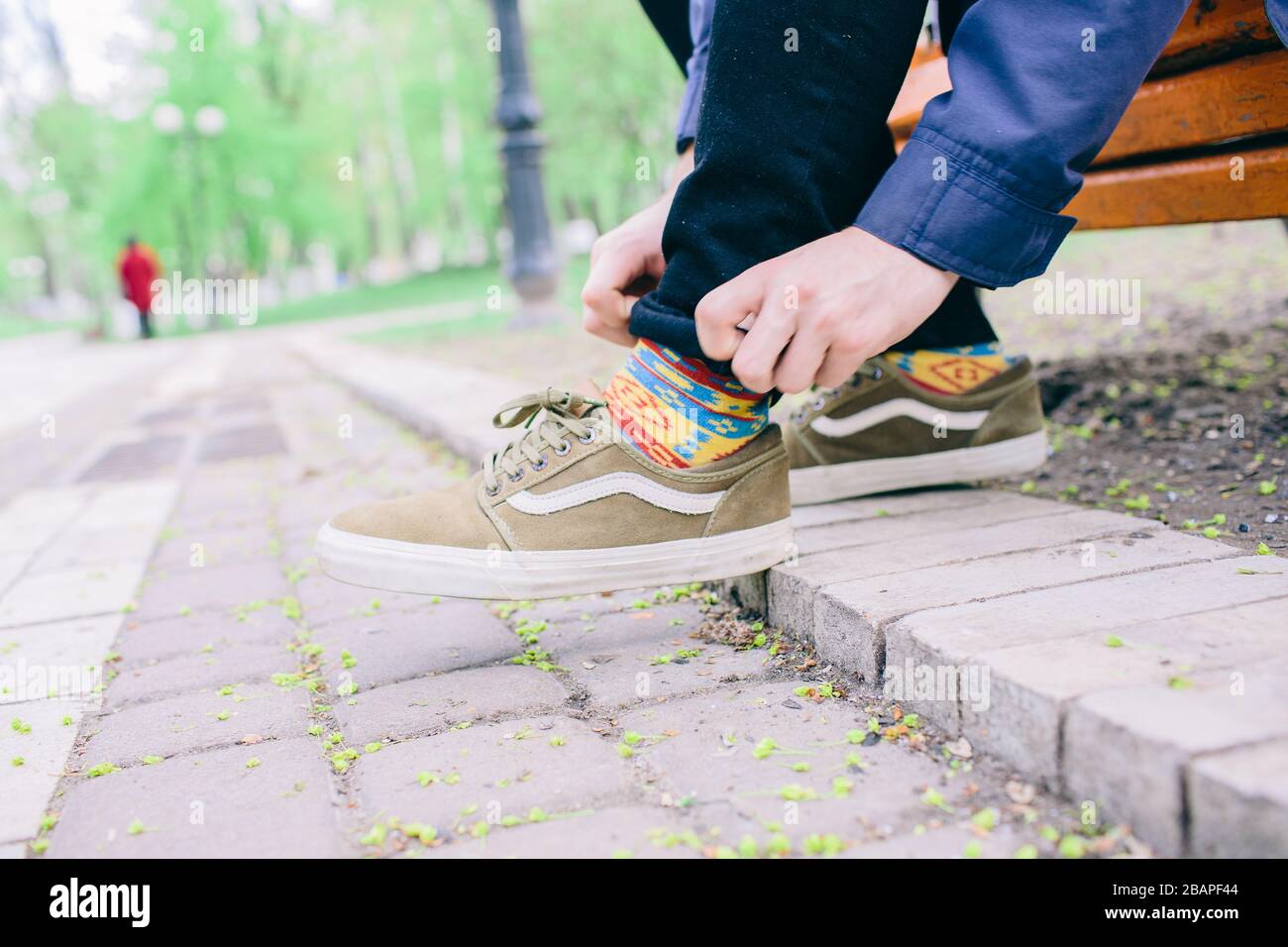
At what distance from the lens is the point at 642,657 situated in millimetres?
1659

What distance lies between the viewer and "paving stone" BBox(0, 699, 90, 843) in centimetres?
125

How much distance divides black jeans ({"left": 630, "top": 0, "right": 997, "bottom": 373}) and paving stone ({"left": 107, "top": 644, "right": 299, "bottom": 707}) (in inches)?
36.0

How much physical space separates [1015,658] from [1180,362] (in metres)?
2.22

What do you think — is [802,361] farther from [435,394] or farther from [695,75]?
[435,394]

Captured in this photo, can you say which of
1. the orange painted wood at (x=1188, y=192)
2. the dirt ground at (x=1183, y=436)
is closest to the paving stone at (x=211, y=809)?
the dirt ground at (x=1183, y=436)

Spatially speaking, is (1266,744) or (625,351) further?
(625,351)

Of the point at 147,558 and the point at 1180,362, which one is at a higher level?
the point at 1180,362

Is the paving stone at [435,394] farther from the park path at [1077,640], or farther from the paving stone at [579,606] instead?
Result: the park path at [1077,640]

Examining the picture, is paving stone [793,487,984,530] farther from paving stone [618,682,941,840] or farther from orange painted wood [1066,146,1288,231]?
orange painted wood [1066,146,1288,231]

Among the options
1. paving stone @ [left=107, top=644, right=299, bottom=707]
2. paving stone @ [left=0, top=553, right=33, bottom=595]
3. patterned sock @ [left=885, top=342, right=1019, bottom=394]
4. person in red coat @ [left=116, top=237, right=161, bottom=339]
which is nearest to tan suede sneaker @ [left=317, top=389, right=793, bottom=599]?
paving stone @ [left=107, top=644, right=299, bottom=707]

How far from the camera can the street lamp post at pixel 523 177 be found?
26.7ft

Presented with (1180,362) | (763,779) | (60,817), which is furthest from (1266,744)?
(1180,362)
